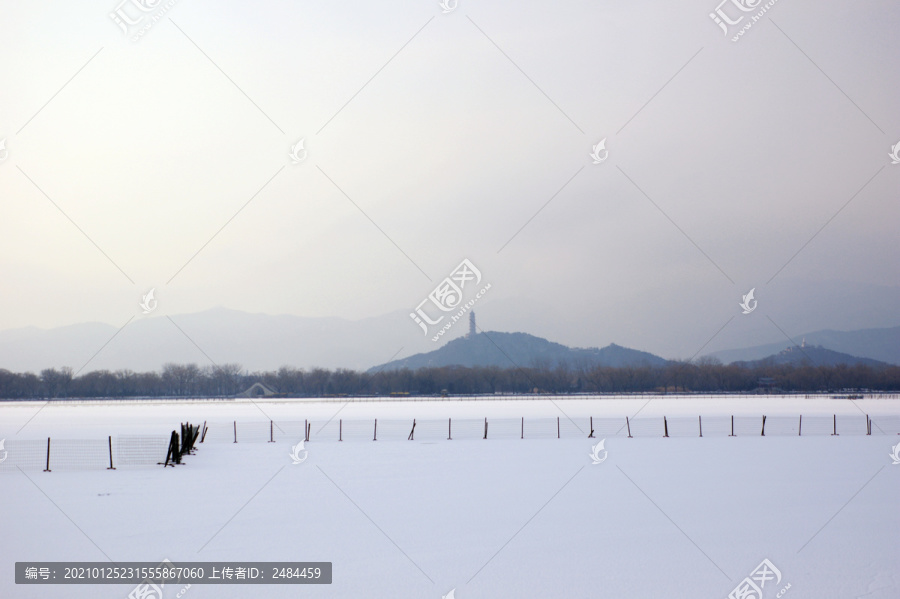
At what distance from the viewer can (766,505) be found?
51.1 feet

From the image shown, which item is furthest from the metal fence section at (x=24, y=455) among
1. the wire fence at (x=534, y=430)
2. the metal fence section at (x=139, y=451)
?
the wire fence at (x=534, y=430)

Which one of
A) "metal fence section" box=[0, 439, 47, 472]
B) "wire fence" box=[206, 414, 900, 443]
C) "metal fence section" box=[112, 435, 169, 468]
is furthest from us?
"wire fence" box=[206, 414, 900, 443]

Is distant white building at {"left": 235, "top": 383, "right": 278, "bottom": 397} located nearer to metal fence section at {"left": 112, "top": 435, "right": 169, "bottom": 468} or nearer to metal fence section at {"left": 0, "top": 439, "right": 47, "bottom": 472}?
metal fence section at {"left": 0, "top": 439, "right": 47, "bottom": 472}

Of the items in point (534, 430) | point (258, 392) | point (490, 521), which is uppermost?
point (258, 392)

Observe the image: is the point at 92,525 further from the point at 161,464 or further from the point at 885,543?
the point at 885,543

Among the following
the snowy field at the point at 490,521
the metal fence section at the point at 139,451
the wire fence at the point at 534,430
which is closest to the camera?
the snowy field at the point at 490,521

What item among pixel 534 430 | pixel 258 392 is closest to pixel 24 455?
pixel 534 430

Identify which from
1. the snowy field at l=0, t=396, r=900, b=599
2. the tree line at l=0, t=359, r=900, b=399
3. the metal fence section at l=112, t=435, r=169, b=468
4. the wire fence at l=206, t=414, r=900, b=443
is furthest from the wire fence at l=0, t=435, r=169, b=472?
the tree line at l=0, t=359, r=900, b=399

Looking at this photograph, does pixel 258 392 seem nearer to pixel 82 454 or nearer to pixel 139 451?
pixel 82 454

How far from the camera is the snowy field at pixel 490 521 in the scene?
9977mm

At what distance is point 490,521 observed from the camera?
14.0 metres

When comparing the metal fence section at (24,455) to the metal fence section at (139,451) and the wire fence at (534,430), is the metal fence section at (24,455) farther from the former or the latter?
the wire fence at (534,430)

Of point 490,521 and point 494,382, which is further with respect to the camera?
point 494,382

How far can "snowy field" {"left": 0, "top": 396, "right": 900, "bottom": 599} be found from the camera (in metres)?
9.98
